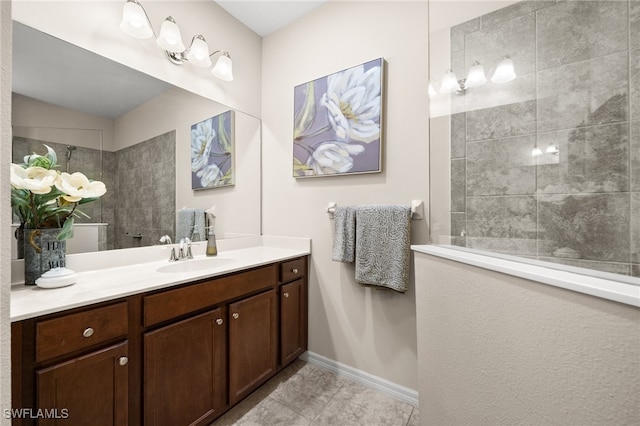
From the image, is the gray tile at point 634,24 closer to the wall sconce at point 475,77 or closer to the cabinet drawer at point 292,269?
the wall sconce at point 475,77

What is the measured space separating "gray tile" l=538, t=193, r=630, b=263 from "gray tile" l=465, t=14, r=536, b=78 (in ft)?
2.02

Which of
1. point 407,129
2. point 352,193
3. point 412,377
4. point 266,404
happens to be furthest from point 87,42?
point 412,377

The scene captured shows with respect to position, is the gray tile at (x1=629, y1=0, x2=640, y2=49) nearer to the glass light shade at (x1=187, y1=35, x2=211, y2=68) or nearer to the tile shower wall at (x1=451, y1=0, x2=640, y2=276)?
the tile shower wall at (x1=451, y1=0, x2=640, y2=276)

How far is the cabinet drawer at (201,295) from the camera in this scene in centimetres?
105

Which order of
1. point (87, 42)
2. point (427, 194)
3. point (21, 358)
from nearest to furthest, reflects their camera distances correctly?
1. point (21, 358)
2. point (87, 42)
3. point (427, 194)

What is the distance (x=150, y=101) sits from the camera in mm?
1488

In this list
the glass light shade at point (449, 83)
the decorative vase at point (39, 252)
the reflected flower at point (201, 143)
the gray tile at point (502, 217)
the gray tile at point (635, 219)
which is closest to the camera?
the gray tile at point (635, 219)

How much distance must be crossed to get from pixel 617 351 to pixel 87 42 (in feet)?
7.13

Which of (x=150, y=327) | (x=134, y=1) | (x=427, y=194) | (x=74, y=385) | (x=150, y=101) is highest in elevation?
(x=134, y=1)

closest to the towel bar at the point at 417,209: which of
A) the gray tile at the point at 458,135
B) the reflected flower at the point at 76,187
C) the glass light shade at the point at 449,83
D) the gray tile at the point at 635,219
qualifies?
the gray tile at the point at 458,135

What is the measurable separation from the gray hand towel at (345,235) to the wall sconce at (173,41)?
1.28 meters

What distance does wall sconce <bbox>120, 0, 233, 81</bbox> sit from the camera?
1308 mm

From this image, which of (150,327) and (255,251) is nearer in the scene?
(150,327)

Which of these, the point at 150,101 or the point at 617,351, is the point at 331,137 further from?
the point at 617,351
